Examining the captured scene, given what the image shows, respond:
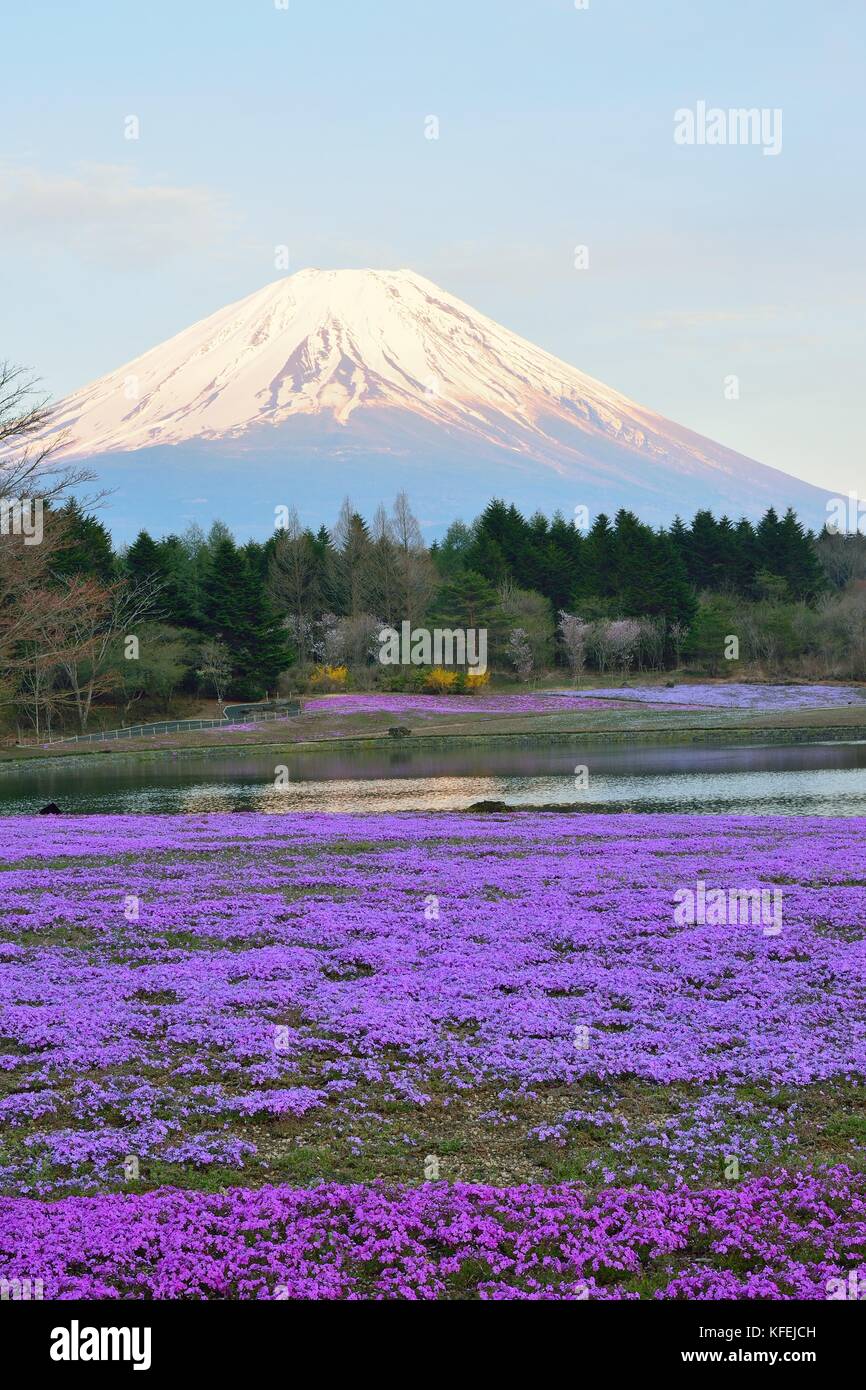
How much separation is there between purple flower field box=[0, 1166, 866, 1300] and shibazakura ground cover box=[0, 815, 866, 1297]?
2 centimetres

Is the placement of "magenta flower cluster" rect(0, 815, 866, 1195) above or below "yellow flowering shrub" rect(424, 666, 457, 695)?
below

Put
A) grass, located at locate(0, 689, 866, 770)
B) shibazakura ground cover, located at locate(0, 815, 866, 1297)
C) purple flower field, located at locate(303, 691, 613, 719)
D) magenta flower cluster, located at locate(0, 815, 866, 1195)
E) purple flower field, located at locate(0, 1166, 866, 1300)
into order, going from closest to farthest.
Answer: purple flower field, located at locate(0, 1166, 866, 1300) → shibazakura ground cover, located at locate(0, 815, 866, 1297) → magenta flower cluster, located at locate(0, 815, 866, 1195) → grass, located at locate(0, 689, 866, 770) → purple flower field, located at locate(303, 691, 613, 719)

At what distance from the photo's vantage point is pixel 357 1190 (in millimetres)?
8281

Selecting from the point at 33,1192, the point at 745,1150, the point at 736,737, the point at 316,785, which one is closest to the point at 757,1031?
the point at 745,1150

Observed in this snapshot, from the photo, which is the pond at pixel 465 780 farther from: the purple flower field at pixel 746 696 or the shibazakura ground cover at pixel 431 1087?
the purple flower field at pixel 746 696

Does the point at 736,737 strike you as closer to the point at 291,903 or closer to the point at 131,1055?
the point at 291,903

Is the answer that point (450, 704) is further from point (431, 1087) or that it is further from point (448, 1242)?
point (448, 1242)

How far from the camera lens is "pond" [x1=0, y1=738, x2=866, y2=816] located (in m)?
41.7

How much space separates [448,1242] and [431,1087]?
9.90 feet

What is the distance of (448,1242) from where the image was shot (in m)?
7.55

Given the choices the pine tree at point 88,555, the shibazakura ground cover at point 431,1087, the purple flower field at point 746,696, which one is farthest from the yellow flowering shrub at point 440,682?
the shibazakura ground cover at point 431,1087

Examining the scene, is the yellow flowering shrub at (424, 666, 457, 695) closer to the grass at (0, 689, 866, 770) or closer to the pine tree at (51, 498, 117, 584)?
the grass at (0, 689, 866, 770)

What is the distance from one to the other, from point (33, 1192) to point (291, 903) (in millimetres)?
10224

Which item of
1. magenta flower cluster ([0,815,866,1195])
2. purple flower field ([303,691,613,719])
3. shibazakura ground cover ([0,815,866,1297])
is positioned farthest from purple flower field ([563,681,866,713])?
shibazakura ground cover ([0,815,866,1297])
